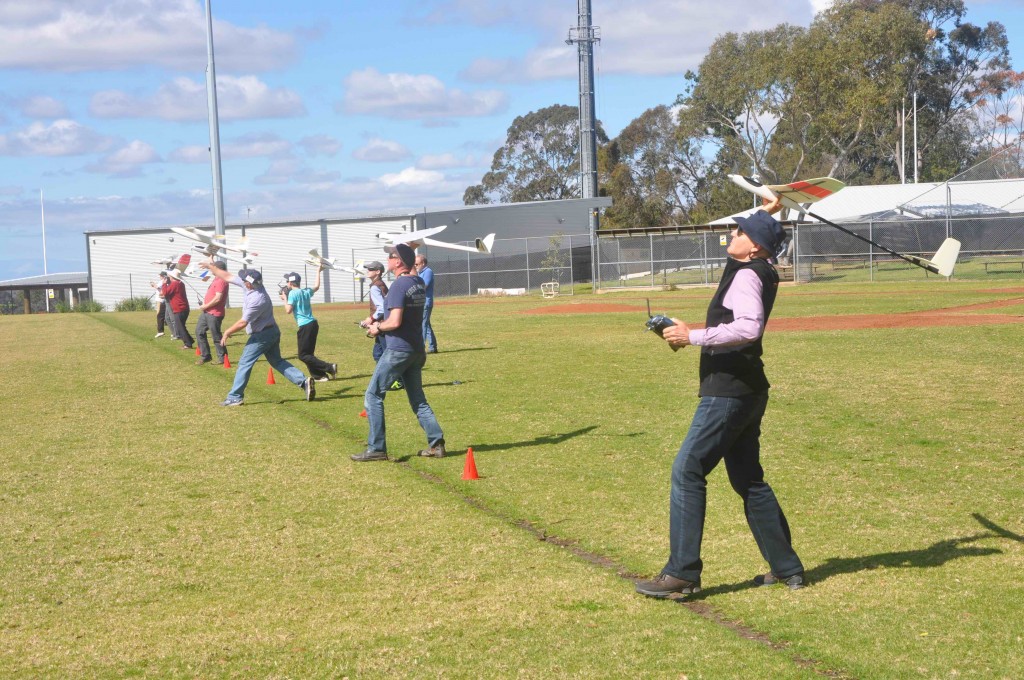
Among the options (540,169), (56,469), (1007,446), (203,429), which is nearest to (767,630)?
(1007,446)

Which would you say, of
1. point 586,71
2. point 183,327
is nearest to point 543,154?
point 586,71

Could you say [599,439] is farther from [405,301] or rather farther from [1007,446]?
[1007,446]

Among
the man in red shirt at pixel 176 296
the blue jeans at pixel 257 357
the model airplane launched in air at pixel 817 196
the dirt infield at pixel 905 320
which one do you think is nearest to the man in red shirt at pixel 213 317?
the man in red shirt at pixel 176 296

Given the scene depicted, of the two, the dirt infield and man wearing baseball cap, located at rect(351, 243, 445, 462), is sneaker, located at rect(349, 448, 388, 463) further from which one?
the dirt infield

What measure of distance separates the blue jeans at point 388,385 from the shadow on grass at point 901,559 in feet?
15.0

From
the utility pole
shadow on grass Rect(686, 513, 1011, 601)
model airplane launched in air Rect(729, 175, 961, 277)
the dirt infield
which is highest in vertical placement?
the utility pole

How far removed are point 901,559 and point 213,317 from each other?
15.7 meters

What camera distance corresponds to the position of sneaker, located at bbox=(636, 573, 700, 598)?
19.1 ft

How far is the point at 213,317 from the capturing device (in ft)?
65.2

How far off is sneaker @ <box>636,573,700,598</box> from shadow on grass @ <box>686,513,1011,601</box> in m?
0.17

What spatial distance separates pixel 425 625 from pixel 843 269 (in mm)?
46689

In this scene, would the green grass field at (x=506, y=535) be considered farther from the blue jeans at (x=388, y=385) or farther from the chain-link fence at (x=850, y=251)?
the chain-link fence at (x=850, y=251)

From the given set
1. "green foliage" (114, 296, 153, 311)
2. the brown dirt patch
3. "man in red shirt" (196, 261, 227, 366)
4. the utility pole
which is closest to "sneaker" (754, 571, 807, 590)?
→ "man in red shirt" (196, 261, 227, 366)

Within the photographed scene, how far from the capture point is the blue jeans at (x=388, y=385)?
10.1 meters
